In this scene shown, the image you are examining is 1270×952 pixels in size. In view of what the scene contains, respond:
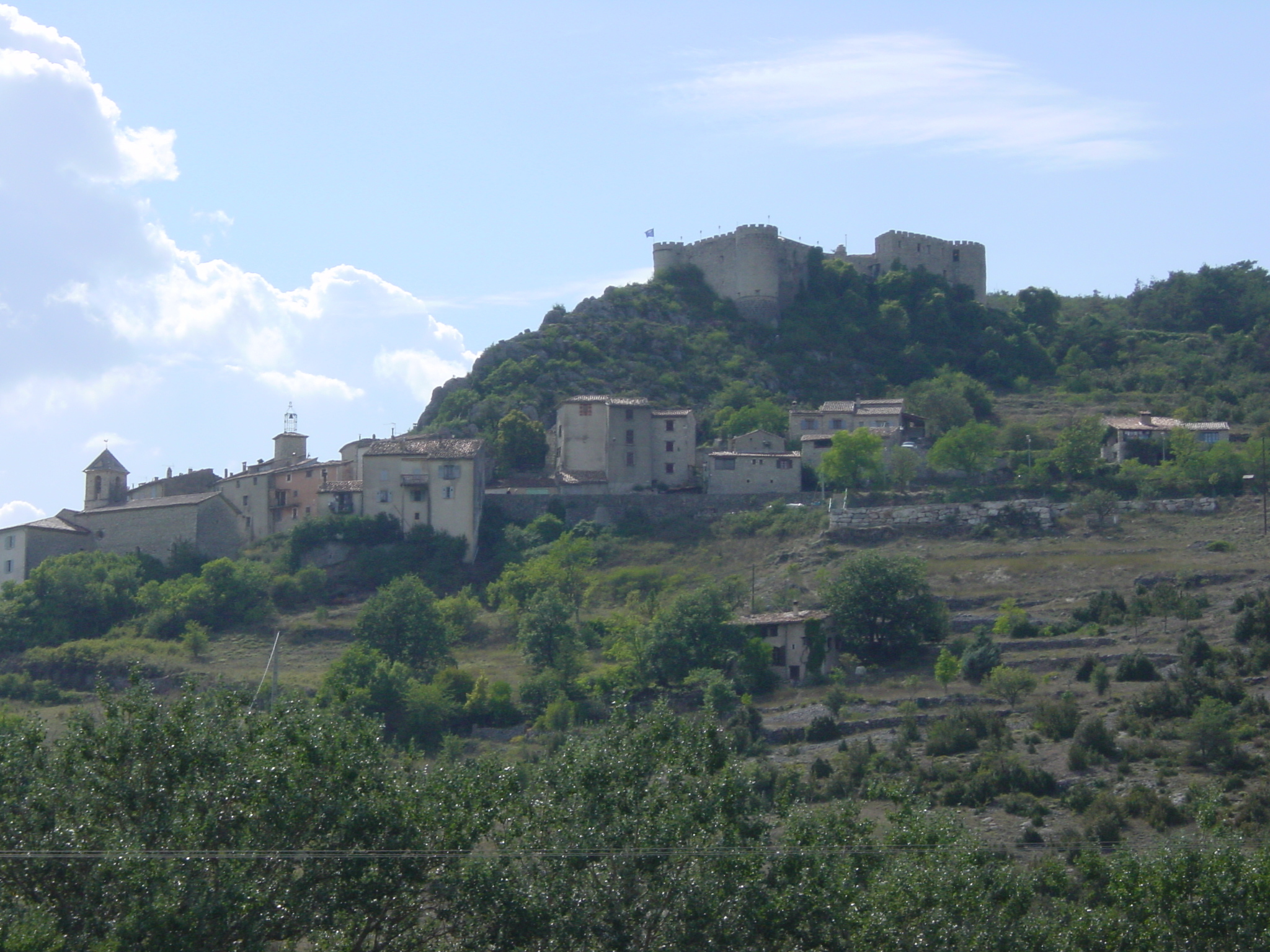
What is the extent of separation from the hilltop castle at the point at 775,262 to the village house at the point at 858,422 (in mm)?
20643

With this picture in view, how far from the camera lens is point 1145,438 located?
74.4 metres

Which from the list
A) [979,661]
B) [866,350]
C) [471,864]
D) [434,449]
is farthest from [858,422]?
[471,864]

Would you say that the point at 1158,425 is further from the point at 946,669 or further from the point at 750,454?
the point at 946,669

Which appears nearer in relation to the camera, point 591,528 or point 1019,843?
point 1019,843

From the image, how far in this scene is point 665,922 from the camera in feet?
81.5

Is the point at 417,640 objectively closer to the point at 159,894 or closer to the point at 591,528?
the point at 591,528

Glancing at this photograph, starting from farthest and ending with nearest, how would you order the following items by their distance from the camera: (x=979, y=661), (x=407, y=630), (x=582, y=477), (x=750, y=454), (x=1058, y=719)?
(x=582, y=477) → (x=750, y=454) → (x=407, y=630) → (x=979, y=661) → (x=1058, y=719)

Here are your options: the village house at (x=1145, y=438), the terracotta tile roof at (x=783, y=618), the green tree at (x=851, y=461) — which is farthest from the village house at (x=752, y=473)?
the village house at (x=1145, y=438)

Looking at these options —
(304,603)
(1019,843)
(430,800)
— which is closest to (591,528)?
(304,603)

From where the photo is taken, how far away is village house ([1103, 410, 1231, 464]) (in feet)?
243

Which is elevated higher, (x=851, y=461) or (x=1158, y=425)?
(x=1158, y=425)

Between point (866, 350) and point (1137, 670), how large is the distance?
158ft

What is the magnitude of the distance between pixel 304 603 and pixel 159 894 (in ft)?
145

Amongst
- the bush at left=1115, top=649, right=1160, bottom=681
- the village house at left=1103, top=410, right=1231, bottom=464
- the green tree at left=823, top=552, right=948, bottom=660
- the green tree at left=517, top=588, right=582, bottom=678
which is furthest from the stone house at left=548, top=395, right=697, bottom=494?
the bush at left=1115, top=649, right=1160, bottom=681
